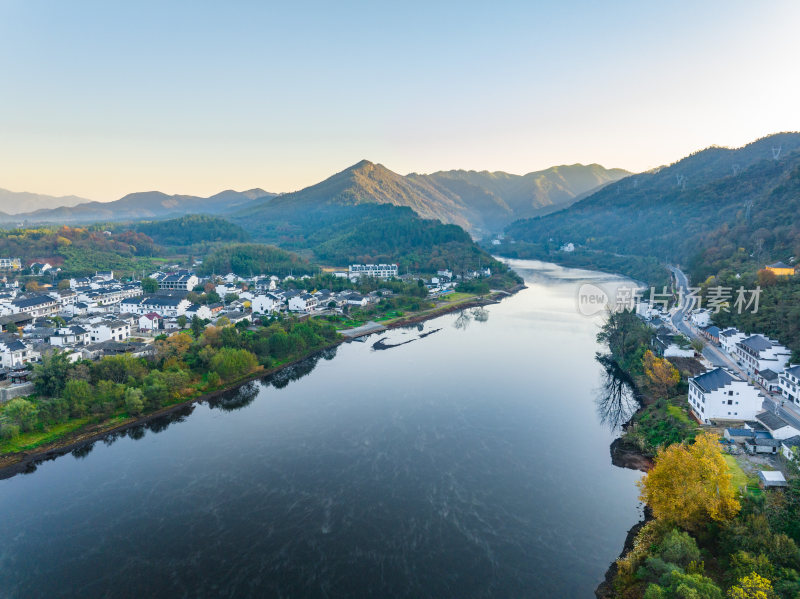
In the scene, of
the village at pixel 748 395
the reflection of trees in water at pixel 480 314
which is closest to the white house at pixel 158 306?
the reflection of trees in water at pixel 480 314

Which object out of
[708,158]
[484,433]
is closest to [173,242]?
[484,433]

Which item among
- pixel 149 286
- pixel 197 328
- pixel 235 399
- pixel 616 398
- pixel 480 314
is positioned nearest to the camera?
pixel 616 398

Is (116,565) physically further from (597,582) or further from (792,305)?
(792,305)

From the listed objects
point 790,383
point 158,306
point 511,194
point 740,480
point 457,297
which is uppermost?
point 511,194

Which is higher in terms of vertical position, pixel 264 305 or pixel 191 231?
pixel 191 231

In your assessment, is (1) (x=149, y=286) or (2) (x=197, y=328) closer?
(2) (x=197, y=328)

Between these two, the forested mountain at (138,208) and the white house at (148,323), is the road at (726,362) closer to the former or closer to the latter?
the white house at (148,323)

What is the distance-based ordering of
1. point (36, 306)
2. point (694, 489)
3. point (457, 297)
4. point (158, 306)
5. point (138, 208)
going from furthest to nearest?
point (138, 208), point (457, 297), point (36, 306), point (158, 306), point (694, 489)

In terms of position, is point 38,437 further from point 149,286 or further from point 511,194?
point 511,194

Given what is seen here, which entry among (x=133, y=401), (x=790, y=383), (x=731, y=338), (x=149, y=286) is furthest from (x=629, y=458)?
(x=149, y=286)
